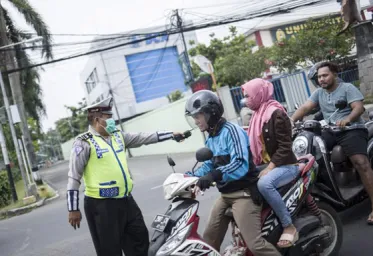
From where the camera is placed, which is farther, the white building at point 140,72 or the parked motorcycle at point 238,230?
the white building at point 140,72

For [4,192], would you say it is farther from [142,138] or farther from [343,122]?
[343,122]

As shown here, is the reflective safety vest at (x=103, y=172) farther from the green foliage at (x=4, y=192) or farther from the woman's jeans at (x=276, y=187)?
the green foliage at (x=4, y=192)

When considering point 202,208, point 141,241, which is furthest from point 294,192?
point 202,208

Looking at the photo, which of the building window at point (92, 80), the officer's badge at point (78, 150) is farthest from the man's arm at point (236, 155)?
the building window at point (92, 80)

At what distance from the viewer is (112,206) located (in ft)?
10.9

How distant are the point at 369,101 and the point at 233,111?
447 cm

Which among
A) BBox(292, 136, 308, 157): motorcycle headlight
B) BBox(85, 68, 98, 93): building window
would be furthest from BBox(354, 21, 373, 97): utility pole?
BBox(85, 68, 98, 93): building window

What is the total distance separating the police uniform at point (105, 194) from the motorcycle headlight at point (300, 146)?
65.7 inches

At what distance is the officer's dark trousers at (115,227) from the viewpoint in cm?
329

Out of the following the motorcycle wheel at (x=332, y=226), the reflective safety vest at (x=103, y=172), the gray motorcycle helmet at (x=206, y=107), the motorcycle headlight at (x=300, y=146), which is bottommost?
the motorcycle wheel at (x=332, y=226)

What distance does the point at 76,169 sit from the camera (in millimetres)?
3277

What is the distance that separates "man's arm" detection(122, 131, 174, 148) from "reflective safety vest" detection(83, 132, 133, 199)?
363 mm

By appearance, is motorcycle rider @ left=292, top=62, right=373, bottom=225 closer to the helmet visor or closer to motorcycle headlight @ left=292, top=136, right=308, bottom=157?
motorcycle headlight @ left=292, top=136, right=308, bottom=157

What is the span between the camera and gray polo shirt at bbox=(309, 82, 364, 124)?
13.9 feet
